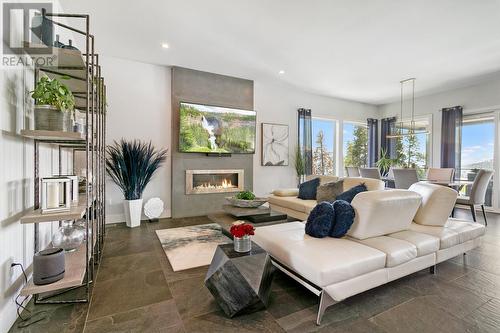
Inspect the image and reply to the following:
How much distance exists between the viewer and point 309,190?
422 centimetres

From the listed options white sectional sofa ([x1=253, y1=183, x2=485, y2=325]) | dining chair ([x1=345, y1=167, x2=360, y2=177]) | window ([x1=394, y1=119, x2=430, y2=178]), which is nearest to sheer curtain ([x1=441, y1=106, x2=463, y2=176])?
window ([x1=394, y1=119, x2=430, y2=178])

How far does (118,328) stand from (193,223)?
2712 mm

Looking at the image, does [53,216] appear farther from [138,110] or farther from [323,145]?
[323,145]

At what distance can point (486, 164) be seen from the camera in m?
5.50

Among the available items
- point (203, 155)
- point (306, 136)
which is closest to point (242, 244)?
point (203, 155)

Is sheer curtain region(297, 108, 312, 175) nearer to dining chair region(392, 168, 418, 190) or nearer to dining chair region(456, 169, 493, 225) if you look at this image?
dining chair region(392, 168, 418, 190)

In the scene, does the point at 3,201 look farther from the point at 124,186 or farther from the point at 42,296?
the point at 124,186

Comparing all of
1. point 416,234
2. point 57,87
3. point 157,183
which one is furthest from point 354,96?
point 57,87

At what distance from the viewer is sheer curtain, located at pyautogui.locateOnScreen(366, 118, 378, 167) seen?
754 cm

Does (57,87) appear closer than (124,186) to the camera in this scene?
Yes

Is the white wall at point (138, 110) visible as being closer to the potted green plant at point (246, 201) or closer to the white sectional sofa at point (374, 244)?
the potted green plant at point (246, 201)

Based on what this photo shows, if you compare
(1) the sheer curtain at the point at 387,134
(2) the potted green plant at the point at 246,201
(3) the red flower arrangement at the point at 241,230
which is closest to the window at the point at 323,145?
(1) the sheer curtain at the point at 387,134

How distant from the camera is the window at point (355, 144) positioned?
7344 millimetres

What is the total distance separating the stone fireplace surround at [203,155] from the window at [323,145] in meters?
2.21
